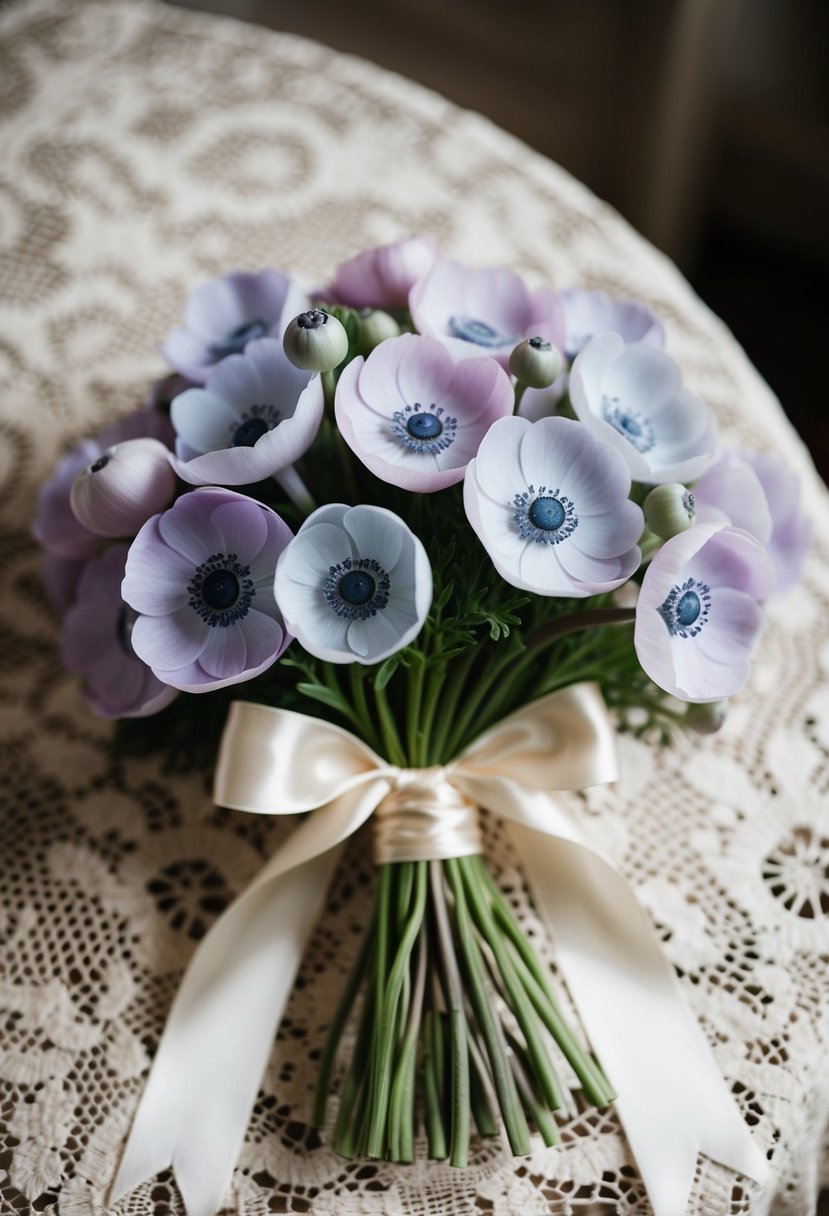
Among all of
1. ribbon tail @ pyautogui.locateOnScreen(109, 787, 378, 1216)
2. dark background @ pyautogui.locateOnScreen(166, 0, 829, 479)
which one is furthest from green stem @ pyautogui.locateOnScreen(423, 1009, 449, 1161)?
dark background @ pyautogui.locateOnScreen(166, 0, 829, 479)

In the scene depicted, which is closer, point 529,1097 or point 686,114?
point 529,1097

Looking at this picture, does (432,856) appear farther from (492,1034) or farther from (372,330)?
(372,330)

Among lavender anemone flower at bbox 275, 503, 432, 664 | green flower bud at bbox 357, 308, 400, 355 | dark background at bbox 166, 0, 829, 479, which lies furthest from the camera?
dark background at bbox 166, 0, 829, 479

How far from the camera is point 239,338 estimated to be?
0.76 meters

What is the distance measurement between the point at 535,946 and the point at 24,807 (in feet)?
1.29

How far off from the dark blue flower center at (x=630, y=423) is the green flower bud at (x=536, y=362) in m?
0.07

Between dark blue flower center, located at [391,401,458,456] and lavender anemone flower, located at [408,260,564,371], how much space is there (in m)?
0.06

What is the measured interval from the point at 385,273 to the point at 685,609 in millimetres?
305

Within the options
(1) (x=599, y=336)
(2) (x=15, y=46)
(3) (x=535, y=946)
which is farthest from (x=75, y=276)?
(3) (x=535, y=946)

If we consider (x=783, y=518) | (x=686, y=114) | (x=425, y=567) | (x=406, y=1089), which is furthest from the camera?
(x=686, y=114)

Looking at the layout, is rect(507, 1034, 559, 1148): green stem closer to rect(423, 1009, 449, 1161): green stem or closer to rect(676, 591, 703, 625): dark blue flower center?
rect(423, 1009, 449, 1161): green stem

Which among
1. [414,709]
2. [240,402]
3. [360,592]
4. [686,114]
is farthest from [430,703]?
[686,114]

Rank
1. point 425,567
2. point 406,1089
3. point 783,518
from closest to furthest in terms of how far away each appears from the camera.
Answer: point 425,567 → point 406,1089 → point 783,518

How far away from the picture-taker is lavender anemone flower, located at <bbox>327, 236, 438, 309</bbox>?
2.44ft
